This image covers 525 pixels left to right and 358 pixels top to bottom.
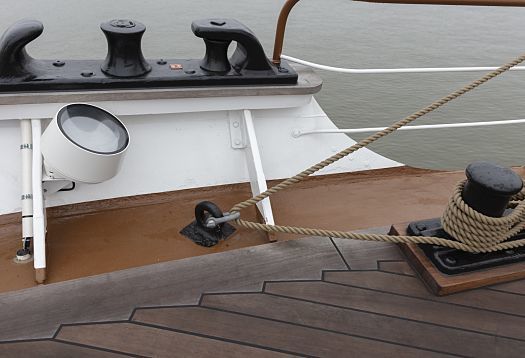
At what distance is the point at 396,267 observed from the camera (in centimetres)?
171

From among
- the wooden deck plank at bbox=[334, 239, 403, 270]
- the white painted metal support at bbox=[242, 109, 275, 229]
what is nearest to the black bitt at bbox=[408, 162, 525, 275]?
the wooden deck plank at bbox=[334, 239, 403, 270]

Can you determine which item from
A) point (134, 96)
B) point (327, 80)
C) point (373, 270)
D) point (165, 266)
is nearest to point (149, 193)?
point (134, 96)

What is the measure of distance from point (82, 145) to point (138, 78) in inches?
20.4

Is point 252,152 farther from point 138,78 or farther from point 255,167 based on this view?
point 138,78

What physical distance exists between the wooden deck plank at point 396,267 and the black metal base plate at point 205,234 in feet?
3.07

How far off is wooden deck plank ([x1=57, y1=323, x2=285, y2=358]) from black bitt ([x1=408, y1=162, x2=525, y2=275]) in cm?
71

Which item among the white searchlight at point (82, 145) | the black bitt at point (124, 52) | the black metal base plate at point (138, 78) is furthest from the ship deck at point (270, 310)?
the black bitt at point (124, 52)

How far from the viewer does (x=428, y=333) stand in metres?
1.47

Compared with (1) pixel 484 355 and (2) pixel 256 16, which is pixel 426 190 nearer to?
(1) pixel 484 355

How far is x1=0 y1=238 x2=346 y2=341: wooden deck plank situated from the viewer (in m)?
1.42

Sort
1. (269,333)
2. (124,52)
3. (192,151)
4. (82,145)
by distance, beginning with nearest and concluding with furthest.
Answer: (269,333)
(82,145)
(124,52)
(192,151)

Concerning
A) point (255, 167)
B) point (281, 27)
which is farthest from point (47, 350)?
point (281, 27)

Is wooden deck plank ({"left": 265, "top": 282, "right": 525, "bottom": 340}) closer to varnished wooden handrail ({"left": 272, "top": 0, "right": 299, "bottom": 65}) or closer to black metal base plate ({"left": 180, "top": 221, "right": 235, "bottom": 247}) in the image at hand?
black metal base plate ({"left": 180, "top": 221, "right": 235, "bottom": 247})

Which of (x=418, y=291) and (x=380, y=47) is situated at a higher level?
(x=418, y=291)
